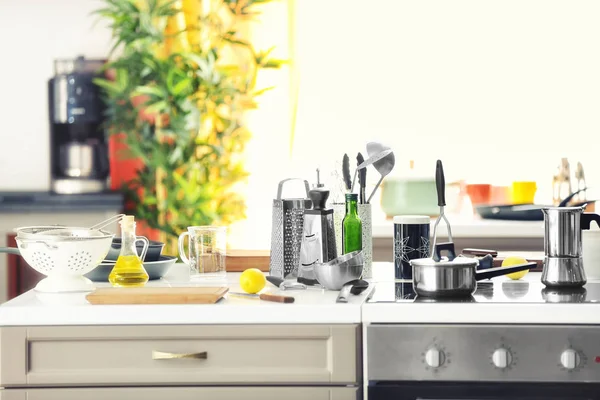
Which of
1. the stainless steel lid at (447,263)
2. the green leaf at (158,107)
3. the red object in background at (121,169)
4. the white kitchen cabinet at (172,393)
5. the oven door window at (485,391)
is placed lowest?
the white kitchen cabinet at (172,393)

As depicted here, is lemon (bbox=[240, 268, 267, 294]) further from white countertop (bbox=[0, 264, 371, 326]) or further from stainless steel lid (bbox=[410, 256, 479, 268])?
stainless steel lid (bbox=[410, 256, 479, 268])

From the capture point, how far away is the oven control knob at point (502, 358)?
1806 mm

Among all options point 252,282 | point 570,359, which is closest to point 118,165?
point 252,282

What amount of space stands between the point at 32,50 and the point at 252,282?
3336mm

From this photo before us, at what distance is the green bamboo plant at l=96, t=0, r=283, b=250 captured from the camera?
4348 millimetres

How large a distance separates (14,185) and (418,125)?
2.22m

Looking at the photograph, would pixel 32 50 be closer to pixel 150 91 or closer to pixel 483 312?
pixel 150 91

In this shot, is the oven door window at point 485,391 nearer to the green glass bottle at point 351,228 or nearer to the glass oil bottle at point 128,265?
the green glass bottle at point 351,228

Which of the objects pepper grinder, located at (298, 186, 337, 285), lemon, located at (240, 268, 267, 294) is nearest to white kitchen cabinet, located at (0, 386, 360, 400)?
lemon, located at (240, 268, 267, 294)

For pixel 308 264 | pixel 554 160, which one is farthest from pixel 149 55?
pixel 308 264

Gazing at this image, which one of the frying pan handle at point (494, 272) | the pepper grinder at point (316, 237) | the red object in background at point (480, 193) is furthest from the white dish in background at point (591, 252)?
the red object in background at point (480, 193)

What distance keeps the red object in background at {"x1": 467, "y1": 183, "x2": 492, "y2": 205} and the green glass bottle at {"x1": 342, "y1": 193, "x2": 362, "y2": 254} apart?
239cm

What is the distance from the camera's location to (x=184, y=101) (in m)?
4.32

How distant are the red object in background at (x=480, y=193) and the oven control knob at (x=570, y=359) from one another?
2.78 metres
